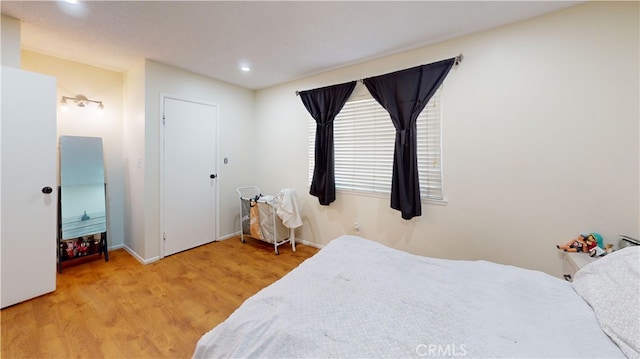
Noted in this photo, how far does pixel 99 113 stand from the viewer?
3131 millimetres

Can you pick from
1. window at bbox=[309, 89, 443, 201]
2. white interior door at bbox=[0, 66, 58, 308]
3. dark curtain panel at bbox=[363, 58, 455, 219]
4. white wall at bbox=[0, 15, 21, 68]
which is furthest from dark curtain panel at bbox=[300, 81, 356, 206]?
Answer: white wall at bbox=[0, 15, 21, 68]

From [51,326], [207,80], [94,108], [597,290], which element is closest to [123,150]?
[94,108]

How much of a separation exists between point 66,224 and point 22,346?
5.03 ft

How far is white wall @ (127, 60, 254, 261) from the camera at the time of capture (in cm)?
291

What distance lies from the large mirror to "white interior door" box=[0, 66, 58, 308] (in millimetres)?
684

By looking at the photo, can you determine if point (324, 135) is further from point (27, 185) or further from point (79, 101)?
point (79, 101)

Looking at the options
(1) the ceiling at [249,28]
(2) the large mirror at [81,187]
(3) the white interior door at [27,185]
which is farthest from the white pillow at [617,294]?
A: (2) the large mirror at [81,187]

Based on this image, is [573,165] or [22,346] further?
[573,165]

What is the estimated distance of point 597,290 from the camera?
111 centimetres

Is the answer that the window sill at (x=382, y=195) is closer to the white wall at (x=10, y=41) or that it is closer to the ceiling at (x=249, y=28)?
the ceiling at (x=249, y=28)

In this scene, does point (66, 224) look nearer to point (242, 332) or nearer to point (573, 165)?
point (242, 332)

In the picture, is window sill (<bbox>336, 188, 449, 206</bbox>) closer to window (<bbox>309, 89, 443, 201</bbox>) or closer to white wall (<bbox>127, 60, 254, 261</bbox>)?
window (<bbox>309, 89, 443, 201</bbox>)

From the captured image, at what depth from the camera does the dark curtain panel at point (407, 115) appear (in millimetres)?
2424

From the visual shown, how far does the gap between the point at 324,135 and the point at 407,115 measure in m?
1.08
